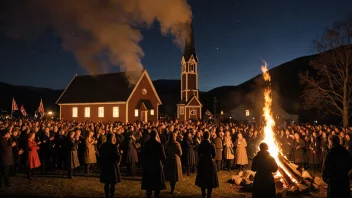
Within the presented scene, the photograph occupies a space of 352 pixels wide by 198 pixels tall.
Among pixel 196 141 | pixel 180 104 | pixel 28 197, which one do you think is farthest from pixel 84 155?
pixel 180 104

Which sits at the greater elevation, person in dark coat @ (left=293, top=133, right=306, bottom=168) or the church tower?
the church tower

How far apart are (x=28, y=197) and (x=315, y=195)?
964cm

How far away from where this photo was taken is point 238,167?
18.0 m

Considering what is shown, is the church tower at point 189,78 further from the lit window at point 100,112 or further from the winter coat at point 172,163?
the winter coat at point 172,163

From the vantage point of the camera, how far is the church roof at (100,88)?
147ft

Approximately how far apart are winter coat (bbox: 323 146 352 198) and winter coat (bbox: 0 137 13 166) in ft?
33.0

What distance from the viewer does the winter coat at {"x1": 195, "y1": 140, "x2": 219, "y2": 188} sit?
1013 centimetres

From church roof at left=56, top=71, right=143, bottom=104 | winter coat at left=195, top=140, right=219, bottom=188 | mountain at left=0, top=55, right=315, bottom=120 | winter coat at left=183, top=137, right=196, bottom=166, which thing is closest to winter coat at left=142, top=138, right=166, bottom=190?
winter coat at left=195, top=140, right=219, bottom=188

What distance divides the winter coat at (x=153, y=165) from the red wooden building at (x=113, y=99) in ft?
109

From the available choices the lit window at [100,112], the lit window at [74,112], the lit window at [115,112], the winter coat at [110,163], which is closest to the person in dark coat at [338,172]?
the winter coat at [110,163]

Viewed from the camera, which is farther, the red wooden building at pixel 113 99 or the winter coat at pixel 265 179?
the red wooden building at pixel 113 99

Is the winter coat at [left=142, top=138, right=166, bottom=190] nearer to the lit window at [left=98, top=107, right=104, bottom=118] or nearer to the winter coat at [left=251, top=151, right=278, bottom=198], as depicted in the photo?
the winter coat at [left=251, top=151, right=278, bottom=198]

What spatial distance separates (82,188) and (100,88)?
36184 mm

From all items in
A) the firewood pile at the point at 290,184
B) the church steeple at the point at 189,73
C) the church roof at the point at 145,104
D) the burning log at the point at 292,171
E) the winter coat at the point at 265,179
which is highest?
the church steeple at the point at 189,73
